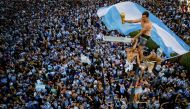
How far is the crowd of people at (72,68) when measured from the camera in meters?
16.0

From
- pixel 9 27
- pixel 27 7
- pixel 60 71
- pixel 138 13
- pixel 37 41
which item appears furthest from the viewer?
pixel 27 7

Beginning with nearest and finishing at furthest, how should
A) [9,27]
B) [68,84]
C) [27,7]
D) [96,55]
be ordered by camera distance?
[68,84]
[96,55]
[9,27]
[27,7]

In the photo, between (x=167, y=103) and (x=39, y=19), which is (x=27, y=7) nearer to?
(x=39, y=19)

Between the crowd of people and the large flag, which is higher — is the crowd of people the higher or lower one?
the lower one

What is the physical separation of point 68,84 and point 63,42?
271 inches

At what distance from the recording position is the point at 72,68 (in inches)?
759

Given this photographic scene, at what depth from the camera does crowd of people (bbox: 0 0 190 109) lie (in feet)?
52.4

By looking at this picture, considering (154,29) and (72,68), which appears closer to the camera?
(72,68)

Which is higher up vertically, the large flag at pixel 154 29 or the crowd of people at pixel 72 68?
the large flag at pixel 154 29

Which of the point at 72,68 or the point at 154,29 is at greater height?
the point at 154,29

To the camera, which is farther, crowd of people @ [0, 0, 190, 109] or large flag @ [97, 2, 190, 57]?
large flag @ [97, 2, 190, 57]

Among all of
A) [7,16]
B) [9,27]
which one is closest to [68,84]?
[9,27]

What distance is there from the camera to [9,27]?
27.3 meters

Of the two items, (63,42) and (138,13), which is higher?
(138,13)
